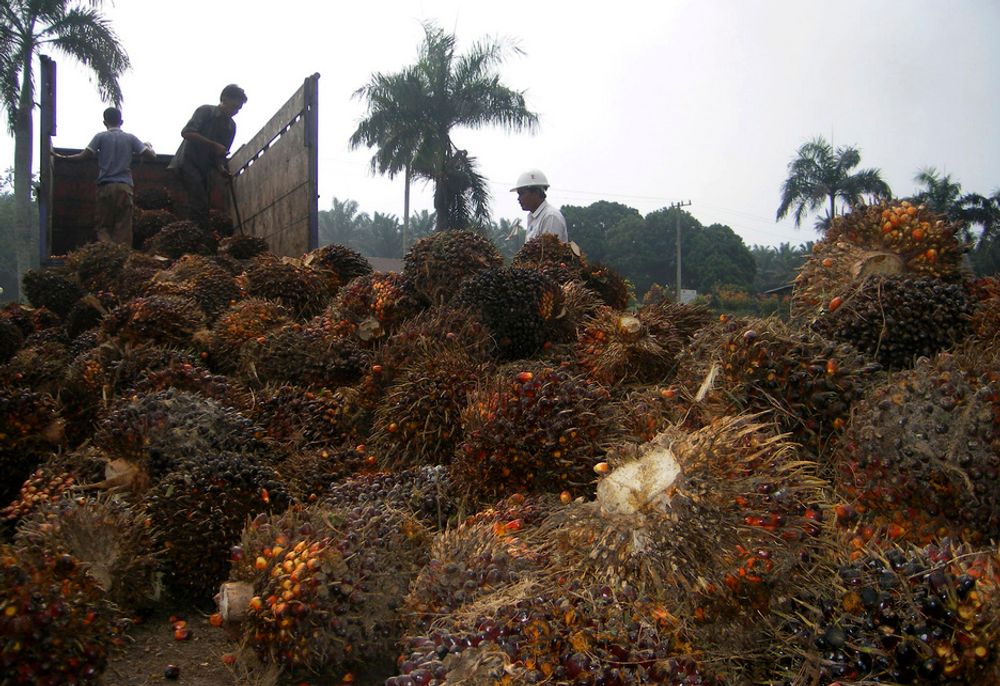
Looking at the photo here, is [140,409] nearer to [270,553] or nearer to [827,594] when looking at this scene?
[270,553]

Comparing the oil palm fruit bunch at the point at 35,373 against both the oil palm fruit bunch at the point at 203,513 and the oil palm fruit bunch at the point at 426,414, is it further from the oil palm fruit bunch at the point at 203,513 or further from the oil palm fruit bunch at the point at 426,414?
the oil palm fruit bunch at the point at 426,414

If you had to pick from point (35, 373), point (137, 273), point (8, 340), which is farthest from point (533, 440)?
point (137, 273)

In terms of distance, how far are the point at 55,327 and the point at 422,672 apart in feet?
21.5

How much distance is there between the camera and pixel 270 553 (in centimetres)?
280

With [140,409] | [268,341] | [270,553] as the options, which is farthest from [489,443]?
[268,341]

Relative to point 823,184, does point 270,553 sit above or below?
below

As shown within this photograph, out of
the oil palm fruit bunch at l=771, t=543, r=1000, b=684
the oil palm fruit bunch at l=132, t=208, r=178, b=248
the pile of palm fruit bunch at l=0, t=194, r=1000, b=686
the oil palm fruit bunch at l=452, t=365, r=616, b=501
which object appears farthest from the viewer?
the oil palm fruit bunch at l=132, t=208, r=178, b=248

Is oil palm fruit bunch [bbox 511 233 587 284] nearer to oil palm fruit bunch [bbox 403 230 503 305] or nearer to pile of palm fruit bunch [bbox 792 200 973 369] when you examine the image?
oil palm fruit bunch [bbox 403 230 503 305]

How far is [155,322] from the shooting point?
18.2ft

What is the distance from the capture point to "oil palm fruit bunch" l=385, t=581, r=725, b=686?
1.96 meters

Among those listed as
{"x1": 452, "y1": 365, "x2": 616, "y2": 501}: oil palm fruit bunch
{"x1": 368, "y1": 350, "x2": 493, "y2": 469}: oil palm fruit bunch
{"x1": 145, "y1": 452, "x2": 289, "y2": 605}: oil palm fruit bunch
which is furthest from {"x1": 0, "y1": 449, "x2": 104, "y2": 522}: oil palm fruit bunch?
{"x1": 452, "y1": 365, "x2": 616, "y2": 501}: oil palm fruit bunch

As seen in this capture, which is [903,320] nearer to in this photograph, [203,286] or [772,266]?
[203,286]

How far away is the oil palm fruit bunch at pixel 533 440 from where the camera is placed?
10.3ft

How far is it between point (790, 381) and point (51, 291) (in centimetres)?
756
